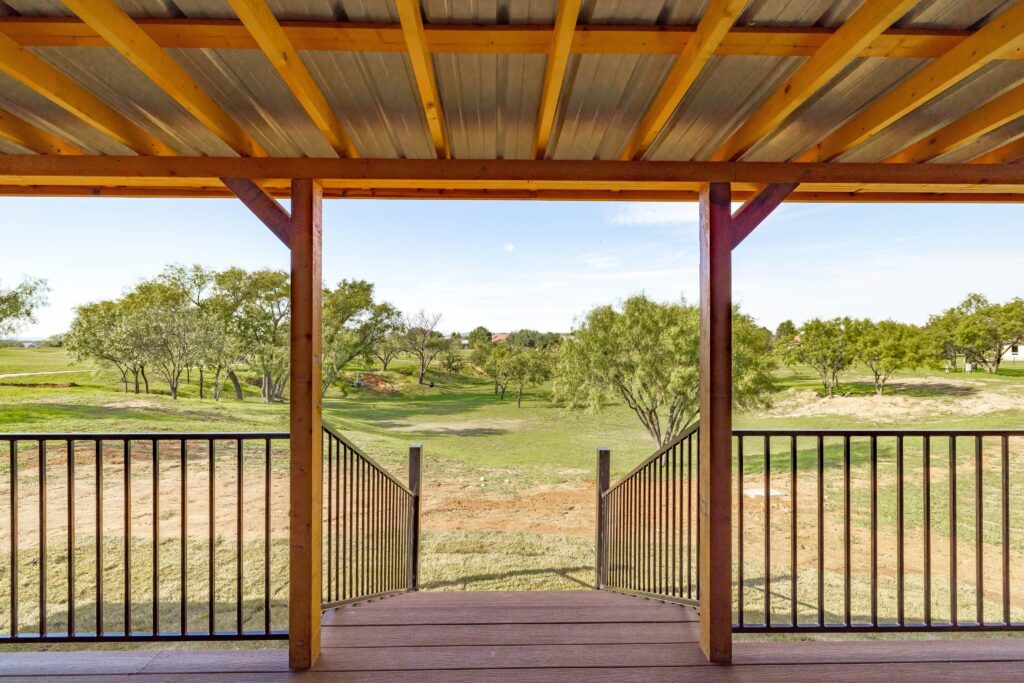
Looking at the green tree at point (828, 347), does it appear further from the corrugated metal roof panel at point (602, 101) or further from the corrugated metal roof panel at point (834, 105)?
the corrugated metal roof panel at point (602, 101)

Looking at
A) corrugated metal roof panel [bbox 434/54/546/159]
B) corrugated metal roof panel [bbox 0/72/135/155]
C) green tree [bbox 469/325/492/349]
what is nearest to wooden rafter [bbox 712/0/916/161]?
corrugated metal roof panel [bbox 434/54/546/159]

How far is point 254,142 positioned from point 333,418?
17.9m

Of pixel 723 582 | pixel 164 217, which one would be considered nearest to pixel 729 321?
pixel 723 582

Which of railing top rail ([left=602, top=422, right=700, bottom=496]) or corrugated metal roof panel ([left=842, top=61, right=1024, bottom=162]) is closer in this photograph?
corrugated metal roof panel ([left=842, top=61, right=1024, bottom=162])

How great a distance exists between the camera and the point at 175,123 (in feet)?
5.84

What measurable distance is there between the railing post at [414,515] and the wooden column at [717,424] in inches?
85.5

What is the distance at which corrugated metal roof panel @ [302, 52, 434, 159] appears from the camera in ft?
4.77

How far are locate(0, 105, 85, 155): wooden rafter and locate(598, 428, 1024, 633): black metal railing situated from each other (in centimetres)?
270

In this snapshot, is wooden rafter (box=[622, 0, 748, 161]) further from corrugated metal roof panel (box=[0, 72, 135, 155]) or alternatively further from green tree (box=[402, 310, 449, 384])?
green tree (box=[402, 310, 449, 384])

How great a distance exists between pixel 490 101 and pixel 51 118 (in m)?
1.59

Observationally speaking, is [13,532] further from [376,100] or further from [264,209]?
[376,100]

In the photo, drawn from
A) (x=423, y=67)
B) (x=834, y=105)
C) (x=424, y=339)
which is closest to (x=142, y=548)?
(x=423, y=67)

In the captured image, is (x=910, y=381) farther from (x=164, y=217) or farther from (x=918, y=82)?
(x=164, y=217)

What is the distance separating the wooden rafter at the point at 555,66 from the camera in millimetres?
1104
